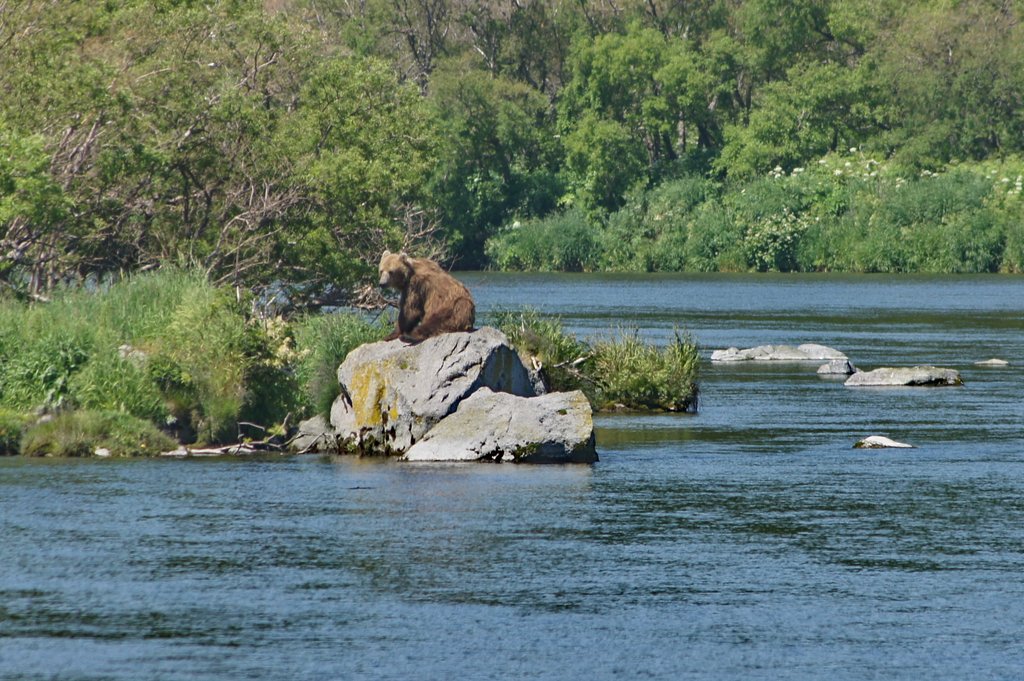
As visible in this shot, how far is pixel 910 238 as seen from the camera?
96312 mm

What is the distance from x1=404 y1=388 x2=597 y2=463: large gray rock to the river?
Answer: 403mm

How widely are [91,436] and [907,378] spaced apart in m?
18.7

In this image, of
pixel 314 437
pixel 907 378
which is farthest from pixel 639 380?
pixel 314 437

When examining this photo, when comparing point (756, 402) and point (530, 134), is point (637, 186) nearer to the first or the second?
point (530, 134)

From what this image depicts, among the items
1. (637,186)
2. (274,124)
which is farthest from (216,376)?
(637,186)

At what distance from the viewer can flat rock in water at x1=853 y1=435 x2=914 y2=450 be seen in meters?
28.3

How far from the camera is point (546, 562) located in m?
18.7

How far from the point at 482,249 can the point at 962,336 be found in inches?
2356

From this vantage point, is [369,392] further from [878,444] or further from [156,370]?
[878,444]

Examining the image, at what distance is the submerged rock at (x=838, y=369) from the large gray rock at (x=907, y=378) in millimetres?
2439

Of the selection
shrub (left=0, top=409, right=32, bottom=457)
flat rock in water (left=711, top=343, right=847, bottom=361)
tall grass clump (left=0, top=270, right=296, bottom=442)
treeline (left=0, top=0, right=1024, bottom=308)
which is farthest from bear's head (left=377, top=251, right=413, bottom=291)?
treeline (left=0, top=0, right=1024, bottom=308)

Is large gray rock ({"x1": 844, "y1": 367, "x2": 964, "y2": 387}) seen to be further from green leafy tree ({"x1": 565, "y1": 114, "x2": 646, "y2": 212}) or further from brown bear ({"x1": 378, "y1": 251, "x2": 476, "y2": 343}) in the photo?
green leafy tree ({"x1": 565, "y1": 114, "x2": 646, "y2": 212})

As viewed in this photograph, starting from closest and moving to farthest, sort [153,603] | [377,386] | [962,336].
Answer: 1. [153,603]
2. [377,386]
3. [962,336]

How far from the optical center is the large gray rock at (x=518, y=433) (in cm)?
2541
